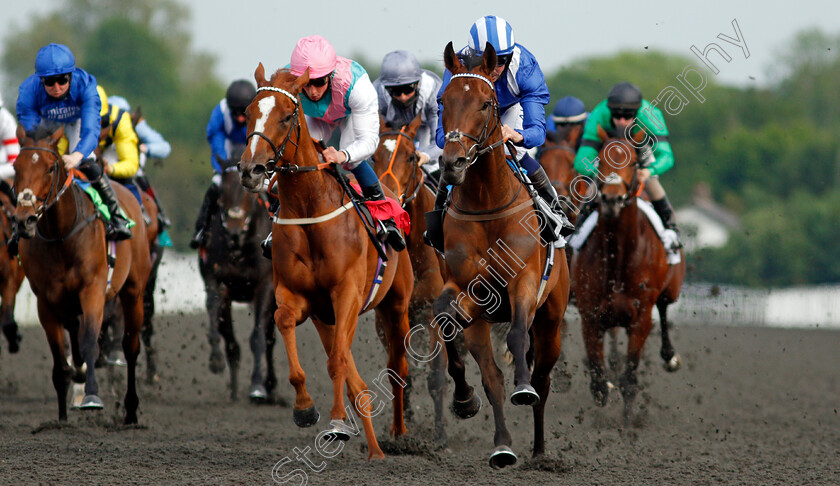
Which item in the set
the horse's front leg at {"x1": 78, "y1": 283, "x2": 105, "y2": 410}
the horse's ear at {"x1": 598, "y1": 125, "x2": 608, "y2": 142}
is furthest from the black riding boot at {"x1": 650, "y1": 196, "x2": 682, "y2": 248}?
the horse's front leg at {"x1": 78, "y1": 283, "x2": 105, "y2": 410}

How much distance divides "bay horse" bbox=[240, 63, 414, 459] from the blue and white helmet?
1.14 metres

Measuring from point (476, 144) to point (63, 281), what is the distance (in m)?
3.80

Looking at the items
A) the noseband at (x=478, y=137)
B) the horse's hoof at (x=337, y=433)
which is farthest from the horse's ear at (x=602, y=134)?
the horse's hoof at (x=337, y=433)

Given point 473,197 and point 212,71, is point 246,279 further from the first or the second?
point 212,71

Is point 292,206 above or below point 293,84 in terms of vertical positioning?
below

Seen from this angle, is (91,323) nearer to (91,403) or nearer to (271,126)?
(91,403)

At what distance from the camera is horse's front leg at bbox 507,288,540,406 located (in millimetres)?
5543

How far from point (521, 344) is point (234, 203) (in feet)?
16.9

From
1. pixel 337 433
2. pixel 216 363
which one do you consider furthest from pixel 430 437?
pixel 216 363

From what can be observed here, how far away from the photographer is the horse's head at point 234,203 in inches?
401

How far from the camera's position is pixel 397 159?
7879 mm

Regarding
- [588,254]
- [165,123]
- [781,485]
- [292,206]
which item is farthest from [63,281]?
[165,123]

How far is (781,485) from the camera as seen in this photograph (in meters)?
6.25

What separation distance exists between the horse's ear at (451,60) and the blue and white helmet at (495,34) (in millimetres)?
321
